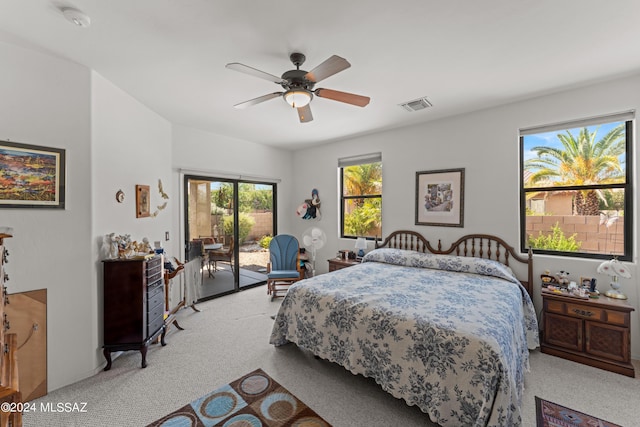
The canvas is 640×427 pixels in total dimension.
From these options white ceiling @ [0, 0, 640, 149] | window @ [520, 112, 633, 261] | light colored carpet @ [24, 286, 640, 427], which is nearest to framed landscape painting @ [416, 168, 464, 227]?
window @ [520, 112, 633, 261]

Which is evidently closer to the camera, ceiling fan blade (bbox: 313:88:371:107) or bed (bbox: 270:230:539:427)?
bed (bbox: 270:230:539:427)

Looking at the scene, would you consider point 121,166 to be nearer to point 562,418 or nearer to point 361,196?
point 361,196

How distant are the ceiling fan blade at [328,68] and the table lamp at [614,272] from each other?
3040 mm

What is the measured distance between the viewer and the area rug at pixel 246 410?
188 centimetres

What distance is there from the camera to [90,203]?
239cm

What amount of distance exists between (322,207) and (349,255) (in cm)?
112

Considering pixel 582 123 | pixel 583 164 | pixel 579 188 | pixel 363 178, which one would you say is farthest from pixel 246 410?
pixel 582 123

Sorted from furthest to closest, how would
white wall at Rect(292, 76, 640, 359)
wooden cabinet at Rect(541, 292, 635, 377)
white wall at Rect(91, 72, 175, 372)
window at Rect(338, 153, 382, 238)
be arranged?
window at Rect(338, 153, 382, 238) < white wall at Rect(292, 76, 640, 359) < white wall at Rect(91, 72, 175, 372) < wooden cabinet at Rect(541, 292, 635, 377)

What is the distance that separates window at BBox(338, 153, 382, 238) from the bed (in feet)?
4.50

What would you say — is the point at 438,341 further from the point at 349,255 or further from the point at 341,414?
the point at 349,255

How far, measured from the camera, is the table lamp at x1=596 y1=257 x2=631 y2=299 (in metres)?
2.51

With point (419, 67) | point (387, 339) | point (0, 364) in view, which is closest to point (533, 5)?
point (419, 67)

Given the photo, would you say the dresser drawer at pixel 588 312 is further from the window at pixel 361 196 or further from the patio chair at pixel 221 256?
the patio chair at pixel 221 256

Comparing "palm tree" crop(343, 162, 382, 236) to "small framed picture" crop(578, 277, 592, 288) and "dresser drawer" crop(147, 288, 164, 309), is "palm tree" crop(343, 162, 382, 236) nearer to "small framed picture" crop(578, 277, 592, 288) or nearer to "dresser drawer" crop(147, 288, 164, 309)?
"small framed picture" crop(578, 277, 592, 288)
